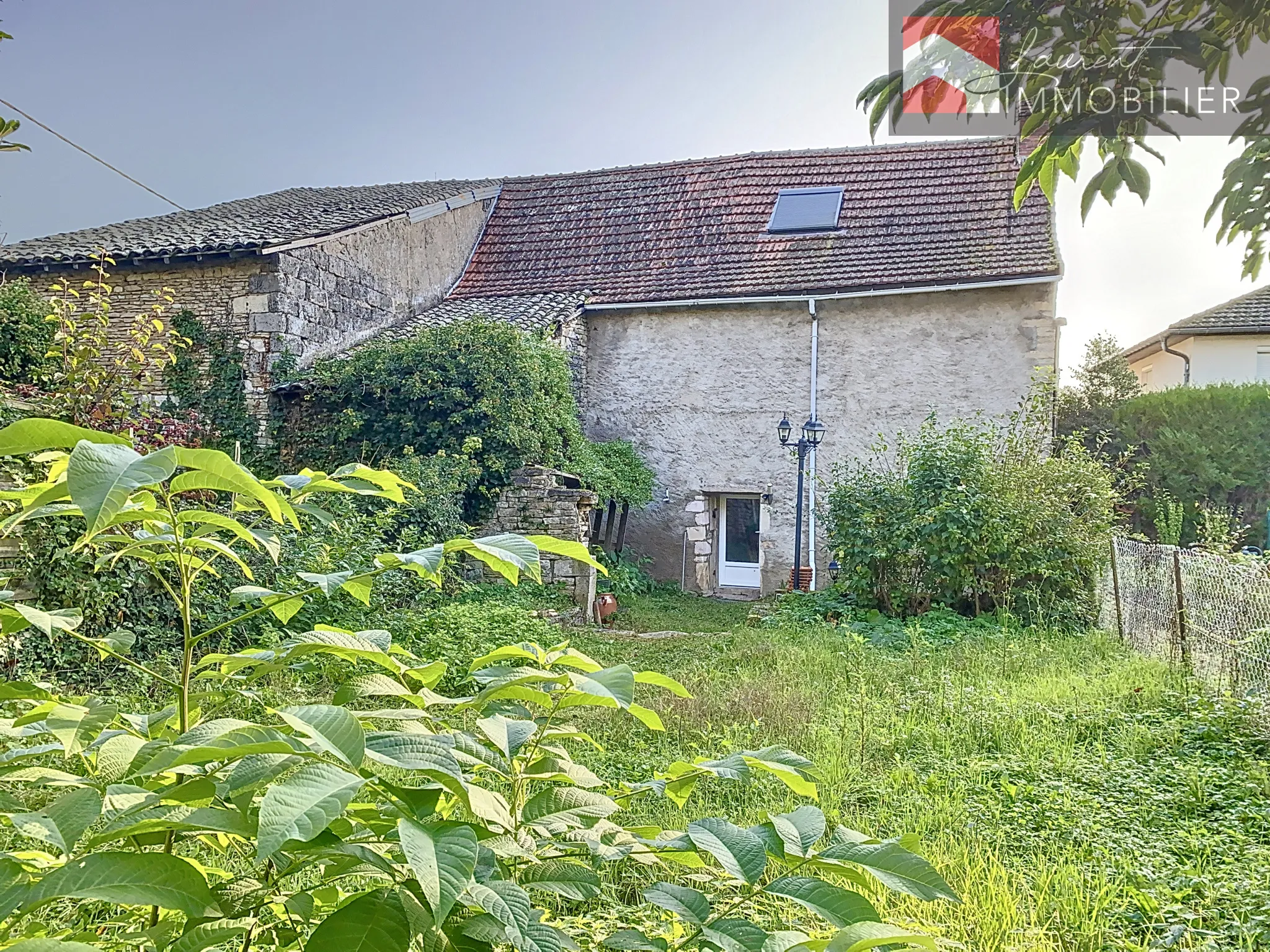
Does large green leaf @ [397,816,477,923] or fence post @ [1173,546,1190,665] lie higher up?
large green leaf @ [397,816,477,923]

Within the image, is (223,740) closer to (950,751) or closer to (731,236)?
(950,751)

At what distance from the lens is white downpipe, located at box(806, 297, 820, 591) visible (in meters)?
12.7

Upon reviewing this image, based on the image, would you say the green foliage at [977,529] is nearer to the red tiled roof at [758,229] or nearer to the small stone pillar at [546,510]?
the small stone pillar at [546,510]

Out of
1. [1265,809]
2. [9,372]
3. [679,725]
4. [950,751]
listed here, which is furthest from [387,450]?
[1265,809]

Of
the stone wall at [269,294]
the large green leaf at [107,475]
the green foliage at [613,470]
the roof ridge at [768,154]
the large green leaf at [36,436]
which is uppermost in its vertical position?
the roof ridge at [768,154]

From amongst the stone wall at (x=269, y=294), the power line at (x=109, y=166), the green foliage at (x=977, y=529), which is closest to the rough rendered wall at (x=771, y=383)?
the green foliage at (x=977, y=529)

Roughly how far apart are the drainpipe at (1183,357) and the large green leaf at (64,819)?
21.6m

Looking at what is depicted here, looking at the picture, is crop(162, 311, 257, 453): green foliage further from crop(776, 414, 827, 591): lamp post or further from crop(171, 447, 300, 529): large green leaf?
crop(171, 447, 300, 529): large green leaf

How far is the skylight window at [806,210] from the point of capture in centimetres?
1392

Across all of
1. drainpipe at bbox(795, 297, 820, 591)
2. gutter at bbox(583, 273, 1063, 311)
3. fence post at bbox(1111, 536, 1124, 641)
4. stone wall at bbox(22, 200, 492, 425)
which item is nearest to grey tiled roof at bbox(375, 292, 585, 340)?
gutter at bbox(583, 273, 1063, 311)

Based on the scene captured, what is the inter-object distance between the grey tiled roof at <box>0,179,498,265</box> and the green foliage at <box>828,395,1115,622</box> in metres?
8.68

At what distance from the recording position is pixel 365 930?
752 millimetres

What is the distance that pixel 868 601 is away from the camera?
9953 mm

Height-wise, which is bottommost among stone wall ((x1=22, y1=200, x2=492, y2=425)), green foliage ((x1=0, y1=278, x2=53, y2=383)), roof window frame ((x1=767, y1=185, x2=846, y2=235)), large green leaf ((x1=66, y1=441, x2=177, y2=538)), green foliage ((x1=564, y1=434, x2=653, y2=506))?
large green leaf ((x1=66, y1=441, x2=177, y2=538))
